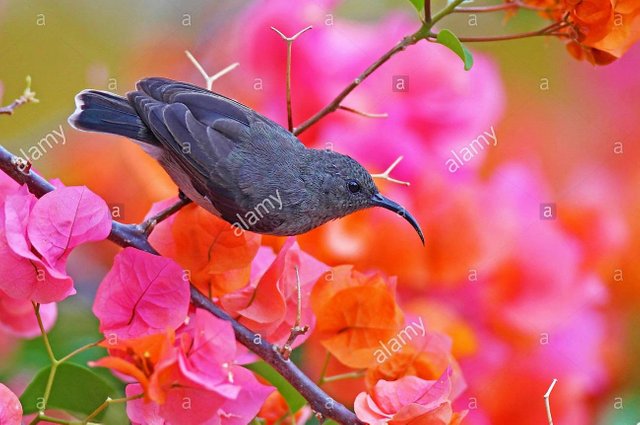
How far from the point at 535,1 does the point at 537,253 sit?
150mm

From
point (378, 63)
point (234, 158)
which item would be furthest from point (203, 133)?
point (378, 63)

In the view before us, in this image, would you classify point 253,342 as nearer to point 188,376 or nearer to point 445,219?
point 188,376

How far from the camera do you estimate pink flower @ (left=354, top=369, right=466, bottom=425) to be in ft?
1.16

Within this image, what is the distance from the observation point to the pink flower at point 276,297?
0.39 m

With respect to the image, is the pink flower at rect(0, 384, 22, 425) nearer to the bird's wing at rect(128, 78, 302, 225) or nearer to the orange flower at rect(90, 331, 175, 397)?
the orange flower at rect(90, 331, 175, 397)

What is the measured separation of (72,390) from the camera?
393mm

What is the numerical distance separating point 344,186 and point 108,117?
146 millimetres

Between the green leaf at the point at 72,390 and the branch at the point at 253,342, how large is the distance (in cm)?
6

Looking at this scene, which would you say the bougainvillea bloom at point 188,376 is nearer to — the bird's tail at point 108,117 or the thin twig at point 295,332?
the thin twig at point 295,332

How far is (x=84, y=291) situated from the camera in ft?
1.92

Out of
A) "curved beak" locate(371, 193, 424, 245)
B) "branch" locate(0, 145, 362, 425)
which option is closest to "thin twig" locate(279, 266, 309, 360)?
"branch" locate(0, 145, 362, 425)

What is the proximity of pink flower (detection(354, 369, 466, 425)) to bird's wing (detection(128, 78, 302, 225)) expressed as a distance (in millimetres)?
146

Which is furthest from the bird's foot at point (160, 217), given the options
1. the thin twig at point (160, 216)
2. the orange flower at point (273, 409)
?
the orange flower at point (273, 409)

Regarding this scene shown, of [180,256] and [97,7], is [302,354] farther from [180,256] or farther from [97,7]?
[97,7]
